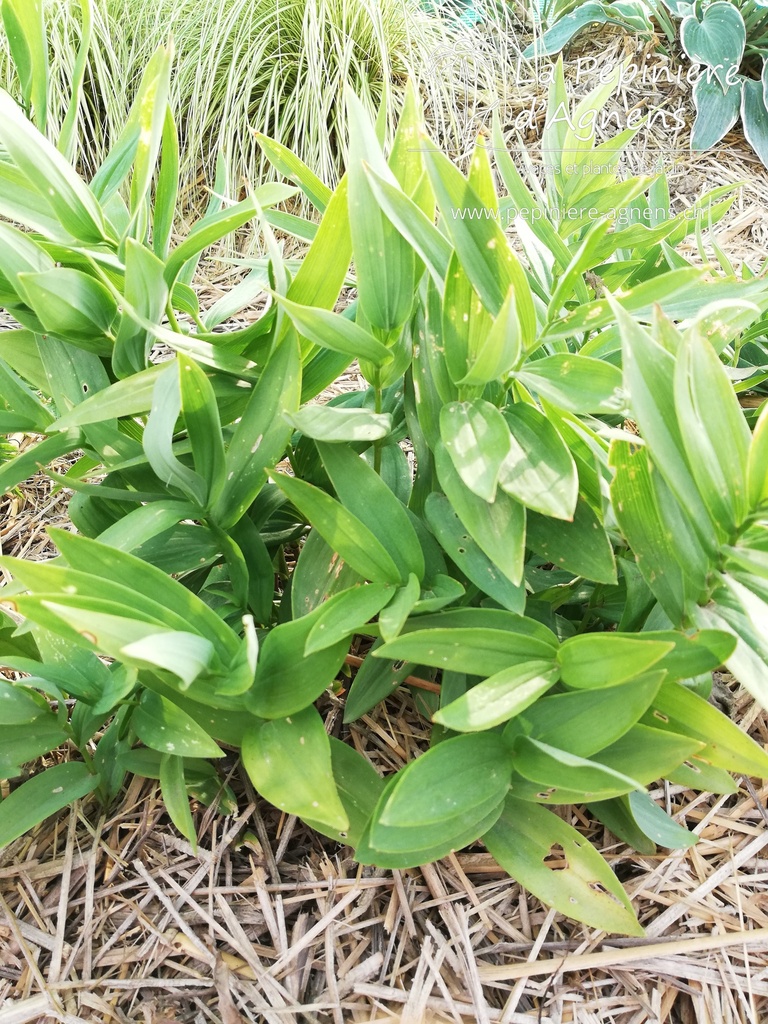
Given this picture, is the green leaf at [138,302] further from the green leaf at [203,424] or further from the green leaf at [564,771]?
the green leaf at [564,771]

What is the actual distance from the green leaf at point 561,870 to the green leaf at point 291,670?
0.19 meters

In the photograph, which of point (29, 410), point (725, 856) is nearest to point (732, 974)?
point (725, 856)

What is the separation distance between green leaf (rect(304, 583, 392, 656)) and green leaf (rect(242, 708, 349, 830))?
64 mm

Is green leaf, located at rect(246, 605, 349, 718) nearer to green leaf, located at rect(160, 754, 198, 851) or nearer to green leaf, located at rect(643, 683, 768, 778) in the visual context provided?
green leaf, located at rect(160, 754, 198, 851)

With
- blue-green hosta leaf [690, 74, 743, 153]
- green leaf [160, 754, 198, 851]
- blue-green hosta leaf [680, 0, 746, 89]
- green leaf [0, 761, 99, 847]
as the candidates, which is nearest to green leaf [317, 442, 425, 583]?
green leaf [160, 754, 198, 851]

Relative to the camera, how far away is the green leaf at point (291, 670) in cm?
49

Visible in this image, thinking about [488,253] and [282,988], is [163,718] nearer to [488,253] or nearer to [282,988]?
[282,988]

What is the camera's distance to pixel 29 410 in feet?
2.08

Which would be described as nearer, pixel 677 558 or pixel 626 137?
pixel 677 558

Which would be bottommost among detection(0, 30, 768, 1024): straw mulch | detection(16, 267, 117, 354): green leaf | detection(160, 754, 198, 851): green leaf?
detection(0, 30, 768, 1024): straw mulch

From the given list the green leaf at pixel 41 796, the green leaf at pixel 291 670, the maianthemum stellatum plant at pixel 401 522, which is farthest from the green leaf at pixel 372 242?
the green leaf at pixel 41 796

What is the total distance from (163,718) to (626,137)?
0.62m

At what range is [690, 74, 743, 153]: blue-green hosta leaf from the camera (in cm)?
174

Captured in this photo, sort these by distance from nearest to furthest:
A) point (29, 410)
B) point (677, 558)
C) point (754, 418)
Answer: point (677, 558), point (29, 410), point (754, 418)
